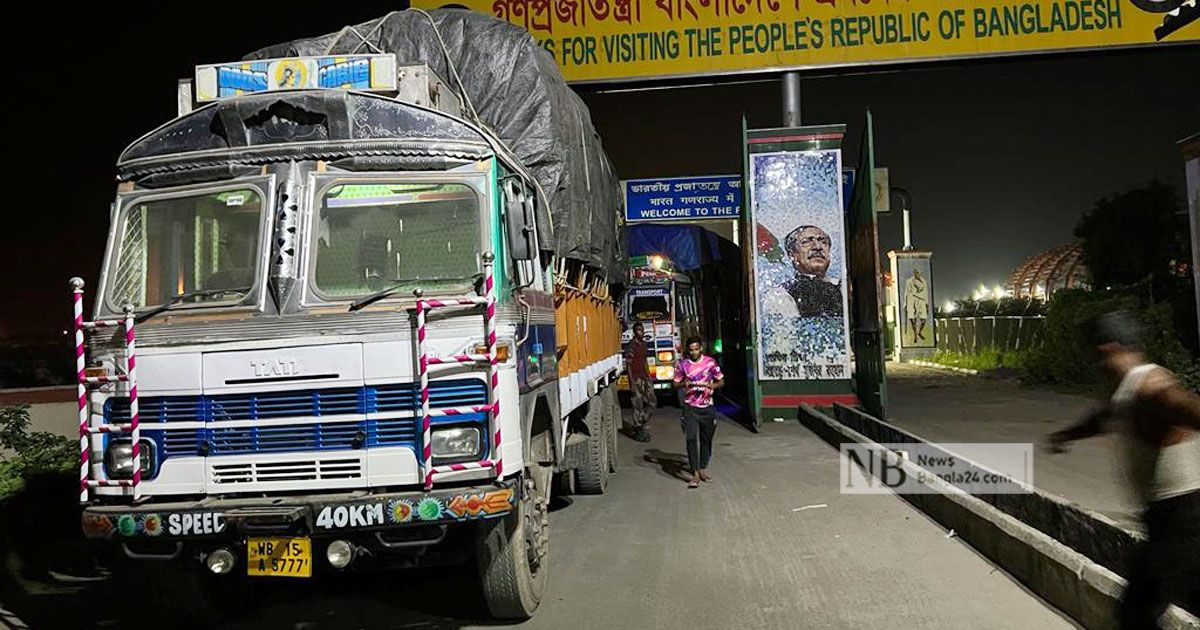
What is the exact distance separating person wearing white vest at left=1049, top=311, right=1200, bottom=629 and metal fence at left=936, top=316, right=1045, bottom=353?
21.2 m

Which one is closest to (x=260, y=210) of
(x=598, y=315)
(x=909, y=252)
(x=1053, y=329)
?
(x=598, y=315)

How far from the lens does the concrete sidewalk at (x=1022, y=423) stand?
27.0ft

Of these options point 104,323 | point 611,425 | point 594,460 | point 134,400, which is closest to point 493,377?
point 134,400

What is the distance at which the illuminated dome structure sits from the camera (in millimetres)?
→ 54594

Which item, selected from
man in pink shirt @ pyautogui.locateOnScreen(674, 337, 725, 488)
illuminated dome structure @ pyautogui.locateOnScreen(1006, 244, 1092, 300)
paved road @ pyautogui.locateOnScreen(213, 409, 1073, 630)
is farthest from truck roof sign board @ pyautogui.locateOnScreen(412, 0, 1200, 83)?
illuminated dome structure @ pyautogui.locateOnScreen(1006, 244, 1092, 300)

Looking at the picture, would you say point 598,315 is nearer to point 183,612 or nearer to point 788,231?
point 183,612

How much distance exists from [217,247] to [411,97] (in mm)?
1521

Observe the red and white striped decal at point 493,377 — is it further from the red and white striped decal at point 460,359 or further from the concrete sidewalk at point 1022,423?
the concrete sidewalk at point 1022,423

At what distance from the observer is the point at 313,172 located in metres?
5.03

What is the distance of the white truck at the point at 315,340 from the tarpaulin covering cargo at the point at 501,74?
4.02 ft

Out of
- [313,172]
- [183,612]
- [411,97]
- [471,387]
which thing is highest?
[411,97]

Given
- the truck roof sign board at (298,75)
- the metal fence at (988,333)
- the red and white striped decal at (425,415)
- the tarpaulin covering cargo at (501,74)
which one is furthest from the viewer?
the metal fence at (988,333)

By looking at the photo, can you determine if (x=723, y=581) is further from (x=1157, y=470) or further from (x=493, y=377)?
(x=1157, y=470)

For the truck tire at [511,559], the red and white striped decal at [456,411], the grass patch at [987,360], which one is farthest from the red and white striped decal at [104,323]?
the grass patch at [987,360]
